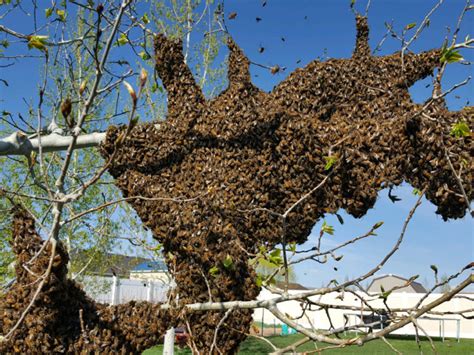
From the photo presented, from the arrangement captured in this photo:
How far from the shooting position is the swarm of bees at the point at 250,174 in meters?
4.08

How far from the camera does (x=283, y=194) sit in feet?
14.0

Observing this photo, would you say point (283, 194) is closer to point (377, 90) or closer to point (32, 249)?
point (377, 90)

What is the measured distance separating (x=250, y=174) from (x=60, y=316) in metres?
1.91

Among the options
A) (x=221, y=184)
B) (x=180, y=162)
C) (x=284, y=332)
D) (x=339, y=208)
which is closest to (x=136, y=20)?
(x=180, y=162)

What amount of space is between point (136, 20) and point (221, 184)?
228 centimetres

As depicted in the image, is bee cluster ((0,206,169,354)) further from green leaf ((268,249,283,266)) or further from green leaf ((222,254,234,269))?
green leaf ((268,249,283,266))

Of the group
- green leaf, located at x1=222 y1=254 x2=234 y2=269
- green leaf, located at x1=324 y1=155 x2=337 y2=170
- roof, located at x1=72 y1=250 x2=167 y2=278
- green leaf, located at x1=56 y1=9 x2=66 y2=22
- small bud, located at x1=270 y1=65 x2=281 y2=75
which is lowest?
green leaf, located at x1=222 y1=254 x2=234 y2=269

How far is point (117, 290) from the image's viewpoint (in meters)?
18.5

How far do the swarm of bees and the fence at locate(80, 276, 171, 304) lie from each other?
9719 mm

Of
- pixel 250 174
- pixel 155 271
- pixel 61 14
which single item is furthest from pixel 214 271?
pixel 155 271

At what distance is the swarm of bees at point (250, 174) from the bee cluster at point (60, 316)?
0.69ft

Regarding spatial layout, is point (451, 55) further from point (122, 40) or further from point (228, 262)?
point (122, 40)

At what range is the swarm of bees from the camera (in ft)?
13.4

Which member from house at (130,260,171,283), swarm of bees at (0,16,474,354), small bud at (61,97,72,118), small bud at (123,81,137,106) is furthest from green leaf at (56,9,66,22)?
small bud at (123,81,137,106)
